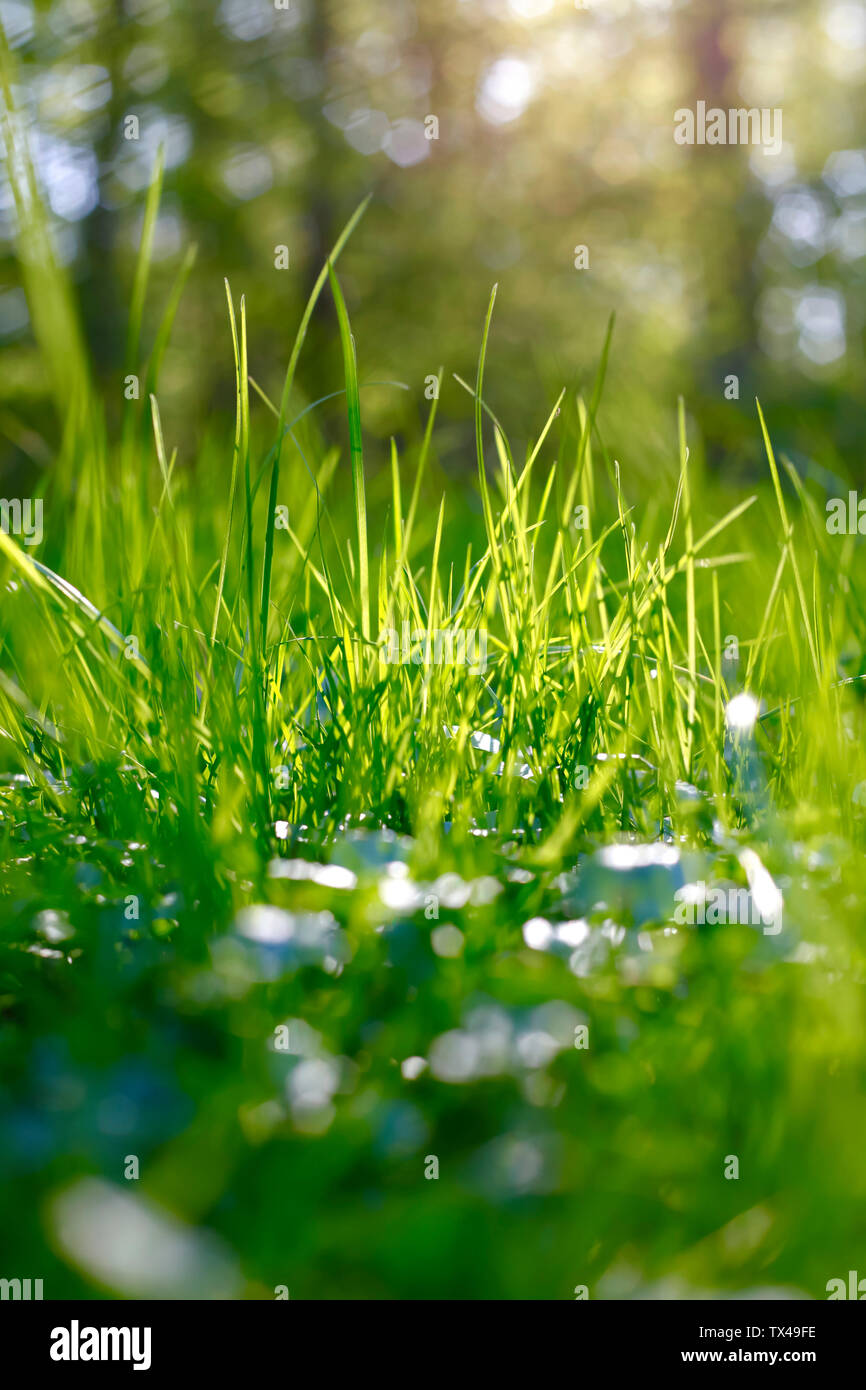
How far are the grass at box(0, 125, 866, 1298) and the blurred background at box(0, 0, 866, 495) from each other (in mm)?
6021

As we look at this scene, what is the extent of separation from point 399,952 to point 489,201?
1160cm

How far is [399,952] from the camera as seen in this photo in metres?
0.82

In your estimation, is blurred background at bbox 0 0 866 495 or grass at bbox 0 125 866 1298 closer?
grass at bbox 0 125 866 1298

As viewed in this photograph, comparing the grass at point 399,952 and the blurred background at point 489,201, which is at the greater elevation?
the blurred background at point 489,201

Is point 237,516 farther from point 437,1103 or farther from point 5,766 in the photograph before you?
point 437,1103

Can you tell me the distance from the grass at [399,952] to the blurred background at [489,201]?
6.02m

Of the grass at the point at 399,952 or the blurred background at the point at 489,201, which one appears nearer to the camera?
the grass at the point at 399,952

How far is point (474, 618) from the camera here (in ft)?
4.37

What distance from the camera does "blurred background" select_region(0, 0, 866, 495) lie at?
8172mm

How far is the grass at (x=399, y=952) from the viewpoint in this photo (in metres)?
0.60

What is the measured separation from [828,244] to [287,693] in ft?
41.4

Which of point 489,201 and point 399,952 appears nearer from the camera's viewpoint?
point 399,952

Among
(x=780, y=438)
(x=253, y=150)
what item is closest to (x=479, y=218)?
(x=253, y=150)
